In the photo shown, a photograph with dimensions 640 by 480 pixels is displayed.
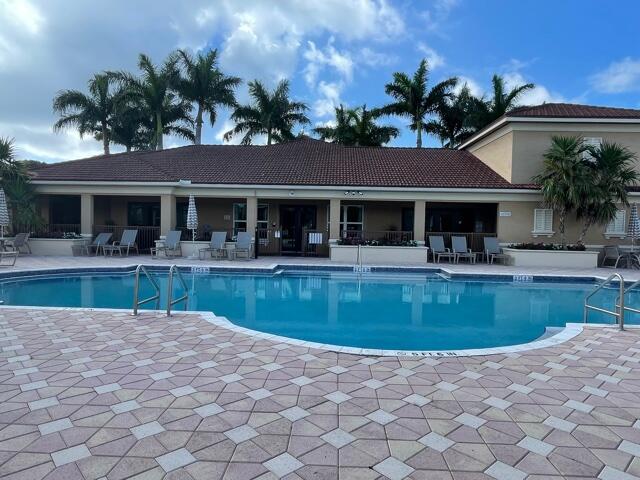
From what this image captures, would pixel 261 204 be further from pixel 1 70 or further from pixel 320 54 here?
pixel 1 70

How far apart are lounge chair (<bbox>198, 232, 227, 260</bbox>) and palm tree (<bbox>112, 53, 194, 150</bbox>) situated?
1575 cm

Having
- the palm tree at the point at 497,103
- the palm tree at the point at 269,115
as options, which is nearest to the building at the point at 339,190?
the palm tree at the point at 497,103

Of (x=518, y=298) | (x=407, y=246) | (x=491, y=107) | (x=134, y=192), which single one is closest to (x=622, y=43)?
(x=491, y=107)

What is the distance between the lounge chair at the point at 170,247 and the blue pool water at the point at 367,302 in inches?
134

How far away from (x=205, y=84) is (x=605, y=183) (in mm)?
25238

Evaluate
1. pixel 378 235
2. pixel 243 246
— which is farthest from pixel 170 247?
pixel 378 235

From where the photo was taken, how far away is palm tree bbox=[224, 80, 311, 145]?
29.7 m

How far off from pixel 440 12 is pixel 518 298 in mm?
10451

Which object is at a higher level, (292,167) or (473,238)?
Result: (292,167)

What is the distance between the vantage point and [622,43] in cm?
1825

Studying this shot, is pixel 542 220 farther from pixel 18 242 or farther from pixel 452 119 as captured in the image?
pixel 18 242

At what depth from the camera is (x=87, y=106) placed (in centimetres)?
2883

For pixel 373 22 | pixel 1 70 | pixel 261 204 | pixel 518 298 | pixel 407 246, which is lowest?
pixel 518 298

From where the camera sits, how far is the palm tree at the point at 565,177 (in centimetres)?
1602
